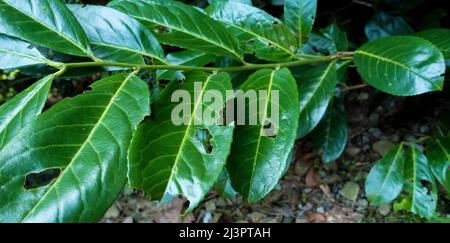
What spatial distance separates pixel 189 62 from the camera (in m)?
1.03

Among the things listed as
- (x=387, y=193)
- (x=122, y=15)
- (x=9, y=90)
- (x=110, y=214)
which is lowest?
(x=110, y=214)

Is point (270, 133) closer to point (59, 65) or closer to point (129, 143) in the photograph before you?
point (129, 143)

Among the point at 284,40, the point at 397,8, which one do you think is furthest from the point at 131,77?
the point at 397,8

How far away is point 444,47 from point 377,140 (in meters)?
0.91

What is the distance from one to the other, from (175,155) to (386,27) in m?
1.21

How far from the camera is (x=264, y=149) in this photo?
767 millimetres

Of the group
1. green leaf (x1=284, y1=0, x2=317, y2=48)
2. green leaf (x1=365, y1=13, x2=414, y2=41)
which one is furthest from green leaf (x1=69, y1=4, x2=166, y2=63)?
green leaf (x1=365, y1=13, x2=414, y2=41)

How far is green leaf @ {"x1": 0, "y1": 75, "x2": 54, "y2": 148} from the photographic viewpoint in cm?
73

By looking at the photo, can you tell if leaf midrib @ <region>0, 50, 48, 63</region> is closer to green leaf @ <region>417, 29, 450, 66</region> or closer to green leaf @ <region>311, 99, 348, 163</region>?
green leaf @ <region>417, 29, 450, 66</region>

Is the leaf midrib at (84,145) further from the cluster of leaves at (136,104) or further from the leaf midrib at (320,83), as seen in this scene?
the leaf midrib at (320,83)

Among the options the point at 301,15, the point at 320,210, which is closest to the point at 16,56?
the point at 301,15

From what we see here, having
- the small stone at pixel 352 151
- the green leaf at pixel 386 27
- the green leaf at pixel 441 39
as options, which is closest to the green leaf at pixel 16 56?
Answer: the green leaf at pixel 441 39
